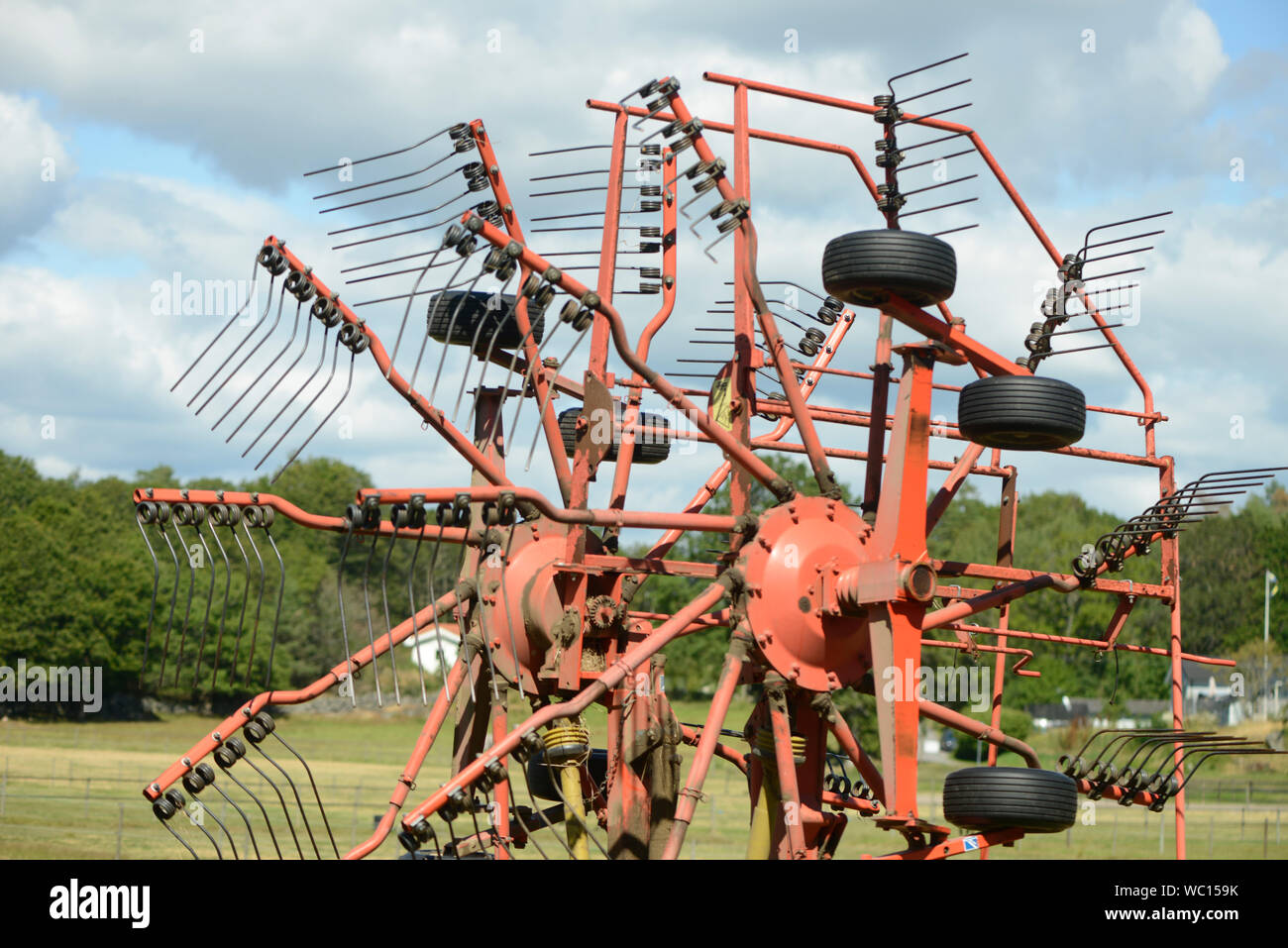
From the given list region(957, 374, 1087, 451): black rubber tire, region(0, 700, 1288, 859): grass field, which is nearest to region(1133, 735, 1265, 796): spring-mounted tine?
region(957, 374, 1087, 451): black rubber tire

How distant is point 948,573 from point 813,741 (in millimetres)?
2039

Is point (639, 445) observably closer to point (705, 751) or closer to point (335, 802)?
point (705, 751)

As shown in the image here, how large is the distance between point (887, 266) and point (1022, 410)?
5.55ft

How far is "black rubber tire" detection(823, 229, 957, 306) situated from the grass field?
14.3 metres

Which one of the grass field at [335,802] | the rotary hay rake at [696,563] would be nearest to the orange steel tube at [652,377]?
the rotary hay rake at [696,563]

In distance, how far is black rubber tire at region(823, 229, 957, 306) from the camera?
41.5ft

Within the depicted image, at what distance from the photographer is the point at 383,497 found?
11266mm

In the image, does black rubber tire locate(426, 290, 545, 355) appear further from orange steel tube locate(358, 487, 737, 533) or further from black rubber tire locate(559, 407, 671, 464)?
orange steel tube locate(358, 487, 737, 533)

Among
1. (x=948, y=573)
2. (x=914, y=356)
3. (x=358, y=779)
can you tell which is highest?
(x=914, y=356)

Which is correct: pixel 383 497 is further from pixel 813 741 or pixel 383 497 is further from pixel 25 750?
pixel 25 750

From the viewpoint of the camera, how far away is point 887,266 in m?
12.6

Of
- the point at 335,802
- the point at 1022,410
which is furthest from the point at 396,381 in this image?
the point at 335,802
